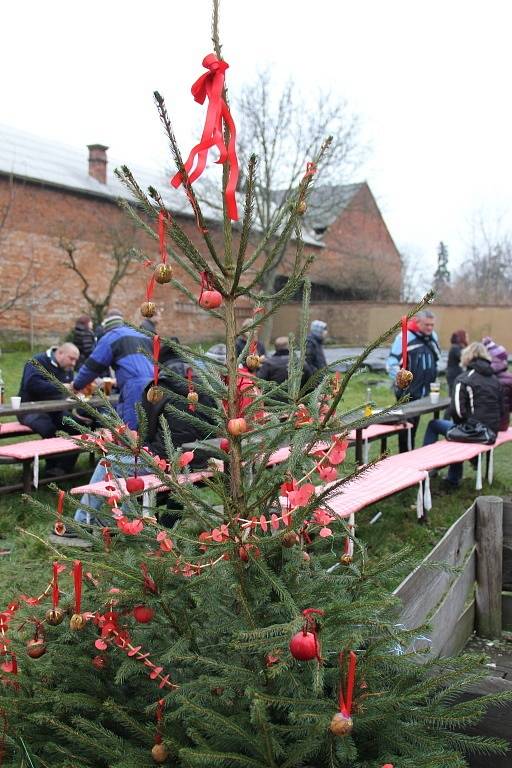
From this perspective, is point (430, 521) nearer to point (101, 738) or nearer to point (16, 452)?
point (16, 452)

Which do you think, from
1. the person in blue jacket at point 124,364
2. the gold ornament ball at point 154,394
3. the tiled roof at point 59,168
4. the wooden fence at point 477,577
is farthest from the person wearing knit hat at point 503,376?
the tiled roof at point 59,168

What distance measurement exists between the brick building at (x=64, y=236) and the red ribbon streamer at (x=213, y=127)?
17.9m

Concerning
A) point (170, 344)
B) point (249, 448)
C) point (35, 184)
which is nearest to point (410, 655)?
point (249, 448)

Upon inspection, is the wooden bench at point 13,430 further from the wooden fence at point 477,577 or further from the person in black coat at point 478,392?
the wooden fence at point 477,577

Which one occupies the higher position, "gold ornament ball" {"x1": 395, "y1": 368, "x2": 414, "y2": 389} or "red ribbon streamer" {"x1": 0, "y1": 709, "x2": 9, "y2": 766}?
"gold ornament ball" {"x1": 395, "y1": 368, "x2": 414, "y2": 389}

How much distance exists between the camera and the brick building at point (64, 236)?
22.5m

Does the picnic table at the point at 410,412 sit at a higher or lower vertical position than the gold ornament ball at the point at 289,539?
lower

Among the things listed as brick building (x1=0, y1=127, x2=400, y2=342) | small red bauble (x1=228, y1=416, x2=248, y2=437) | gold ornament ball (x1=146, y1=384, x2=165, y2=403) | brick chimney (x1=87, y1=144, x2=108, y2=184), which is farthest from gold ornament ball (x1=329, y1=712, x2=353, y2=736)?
brick chimney (x1=87, y1=144, x2=108, y2=184)

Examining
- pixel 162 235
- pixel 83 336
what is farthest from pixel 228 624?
pixel 83 336

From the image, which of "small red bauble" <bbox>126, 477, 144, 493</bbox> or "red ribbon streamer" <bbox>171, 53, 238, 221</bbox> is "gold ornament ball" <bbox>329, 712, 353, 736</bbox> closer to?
"small red bauble" <bbox>126, 477, 144, 493</bbox>

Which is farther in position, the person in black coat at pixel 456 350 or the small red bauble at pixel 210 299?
the person in black coat at pixel 456 350

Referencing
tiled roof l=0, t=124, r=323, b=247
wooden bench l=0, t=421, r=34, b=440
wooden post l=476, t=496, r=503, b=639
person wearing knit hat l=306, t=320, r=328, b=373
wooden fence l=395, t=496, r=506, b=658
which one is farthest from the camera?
tiled roof l=0, t=124, r=323, b=247

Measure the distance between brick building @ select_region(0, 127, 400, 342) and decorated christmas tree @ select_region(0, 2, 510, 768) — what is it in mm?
17773

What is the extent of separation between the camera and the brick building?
22484 mm
